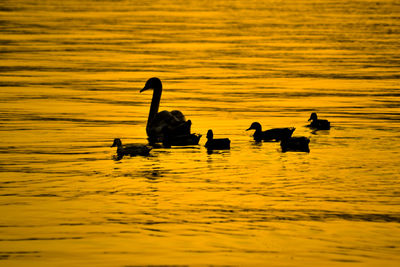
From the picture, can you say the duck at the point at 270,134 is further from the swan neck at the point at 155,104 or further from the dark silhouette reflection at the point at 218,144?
the swan neck at the point at 155,104

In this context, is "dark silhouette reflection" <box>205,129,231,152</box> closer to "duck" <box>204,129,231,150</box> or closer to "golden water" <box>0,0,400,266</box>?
"duck" <box>204,129,231,150</box>

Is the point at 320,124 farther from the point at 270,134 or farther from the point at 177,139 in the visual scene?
the point at 177,139

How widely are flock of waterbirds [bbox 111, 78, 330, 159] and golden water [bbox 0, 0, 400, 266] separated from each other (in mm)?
255

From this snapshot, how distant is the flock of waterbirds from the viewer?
2088cm

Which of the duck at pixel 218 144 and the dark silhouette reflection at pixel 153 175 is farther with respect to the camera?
the duck at pixel 218 144

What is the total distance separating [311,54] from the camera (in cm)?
4619

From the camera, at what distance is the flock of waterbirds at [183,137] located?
68.5 ft

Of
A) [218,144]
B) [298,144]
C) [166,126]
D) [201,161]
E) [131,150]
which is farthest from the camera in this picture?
[166,126]

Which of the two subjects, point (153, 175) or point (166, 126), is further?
point (166, 126)

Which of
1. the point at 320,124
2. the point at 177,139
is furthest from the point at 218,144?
the point at 320,124

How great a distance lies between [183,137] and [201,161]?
2.38 m

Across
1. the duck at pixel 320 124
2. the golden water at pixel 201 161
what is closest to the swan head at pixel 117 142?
→ the golden water at pixel 201 161

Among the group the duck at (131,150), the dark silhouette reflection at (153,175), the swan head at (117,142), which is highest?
the swan head at (117,142)

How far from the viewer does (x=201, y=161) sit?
2028cm
